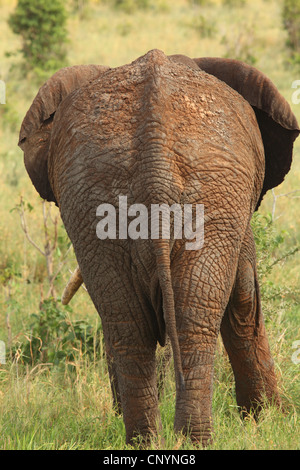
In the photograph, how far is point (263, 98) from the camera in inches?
123

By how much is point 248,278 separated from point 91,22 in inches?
740

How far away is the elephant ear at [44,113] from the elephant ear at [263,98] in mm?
517

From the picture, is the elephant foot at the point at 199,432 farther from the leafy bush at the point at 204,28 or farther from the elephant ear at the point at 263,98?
the leafy bush at the point at 204,28

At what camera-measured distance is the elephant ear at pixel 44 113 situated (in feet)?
10.5

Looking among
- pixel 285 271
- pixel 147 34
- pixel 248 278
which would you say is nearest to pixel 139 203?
pixel 248 278

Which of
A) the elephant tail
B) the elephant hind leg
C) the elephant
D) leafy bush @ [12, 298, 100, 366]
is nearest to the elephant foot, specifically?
the elephant

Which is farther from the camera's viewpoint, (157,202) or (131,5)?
(131,5)

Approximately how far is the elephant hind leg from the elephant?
498mm

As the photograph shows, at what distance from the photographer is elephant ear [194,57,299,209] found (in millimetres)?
3102

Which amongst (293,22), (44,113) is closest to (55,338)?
(44,113)

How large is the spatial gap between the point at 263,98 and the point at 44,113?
953 mm

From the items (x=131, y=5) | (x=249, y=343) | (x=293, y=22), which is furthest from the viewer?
(x=131, y=5)

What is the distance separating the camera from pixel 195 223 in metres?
2.52

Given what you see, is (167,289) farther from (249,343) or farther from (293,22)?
(293,22)
